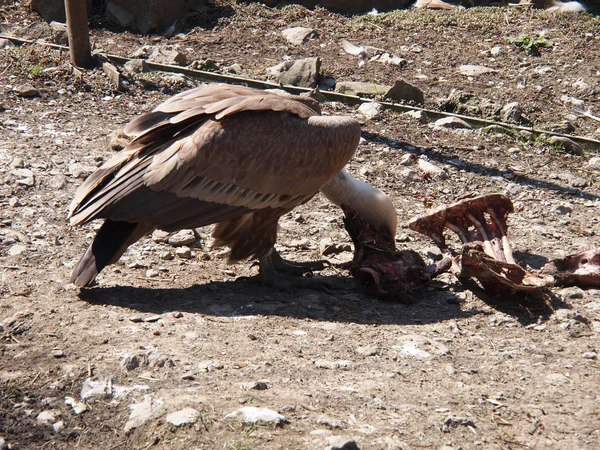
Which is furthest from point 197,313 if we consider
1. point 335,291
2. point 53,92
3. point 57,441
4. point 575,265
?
point 53,92

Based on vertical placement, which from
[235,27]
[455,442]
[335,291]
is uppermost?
[235,27]

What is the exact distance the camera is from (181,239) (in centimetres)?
521

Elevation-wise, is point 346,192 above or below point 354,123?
below

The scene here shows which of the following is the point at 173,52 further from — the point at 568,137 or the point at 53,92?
the point at 568,137

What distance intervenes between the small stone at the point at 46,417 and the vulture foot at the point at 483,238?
2347 mm

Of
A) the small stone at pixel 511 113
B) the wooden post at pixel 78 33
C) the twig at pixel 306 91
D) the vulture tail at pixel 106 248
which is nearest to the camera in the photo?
the vulture tail at pixel 106 248

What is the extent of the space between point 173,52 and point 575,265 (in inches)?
213

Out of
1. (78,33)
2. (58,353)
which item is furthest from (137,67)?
(58,353)

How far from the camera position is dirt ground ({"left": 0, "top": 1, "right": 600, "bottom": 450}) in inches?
123

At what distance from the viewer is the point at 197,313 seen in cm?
425

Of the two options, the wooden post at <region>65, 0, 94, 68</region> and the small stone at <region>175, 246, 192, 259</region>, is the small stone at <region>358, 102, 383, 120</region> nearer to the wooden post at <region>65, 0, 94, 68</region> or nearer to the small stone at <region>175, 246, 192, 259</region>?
the small stone at <region>175, 246, 192, 259</region>

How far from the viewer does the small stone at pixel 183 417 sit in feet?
9.81

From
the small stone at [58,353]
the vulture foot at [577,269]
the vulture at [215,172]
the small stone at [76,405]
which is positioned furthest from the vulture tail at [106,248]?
the vulture foot at [577,269]

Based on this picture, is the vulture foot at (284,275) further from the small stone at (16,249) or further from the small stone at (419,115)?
the small stone at (419,115)
